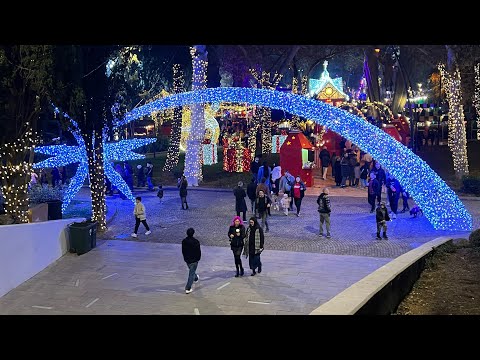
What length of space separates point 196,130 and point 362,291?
21.4 metres

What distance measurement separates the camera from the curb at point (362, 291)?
21.4 feet

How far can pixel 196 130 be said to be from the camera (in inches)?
1110

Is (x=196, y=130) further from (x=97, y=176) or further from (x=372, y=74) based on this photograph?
(x=372, y=74)

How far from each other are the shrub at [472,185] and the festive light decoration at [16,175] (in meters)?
16.6

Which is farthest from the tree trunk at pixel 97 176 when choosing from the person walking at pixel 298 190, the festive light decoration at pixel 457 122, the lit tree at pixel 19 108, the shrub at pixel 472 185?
the festive light decoration at pixel 457 122

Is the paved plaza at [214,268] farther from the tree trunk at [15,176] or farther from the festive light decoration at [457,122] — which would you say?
the festive light decoration at [457,122]

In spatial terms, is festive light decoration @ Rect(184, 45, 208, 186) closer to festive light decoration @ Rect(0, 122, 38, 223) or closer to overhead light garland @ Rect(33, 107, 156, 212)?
overhead light garland @ Rect(33, 107, 156, 212)

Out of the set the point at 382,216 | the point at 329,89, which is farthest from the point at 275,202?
the point at 329,89

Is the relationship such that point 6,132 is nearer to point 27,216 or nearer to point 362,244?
point 27,216

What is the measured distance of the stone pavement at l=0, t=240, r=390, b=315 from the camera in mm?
11086

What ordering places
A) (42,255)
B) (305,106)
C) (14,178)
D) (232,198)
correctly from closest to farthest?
(42,255) < (14,178) < (305,106) < (232,198)

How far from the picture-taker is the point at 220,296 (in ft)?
38.1
